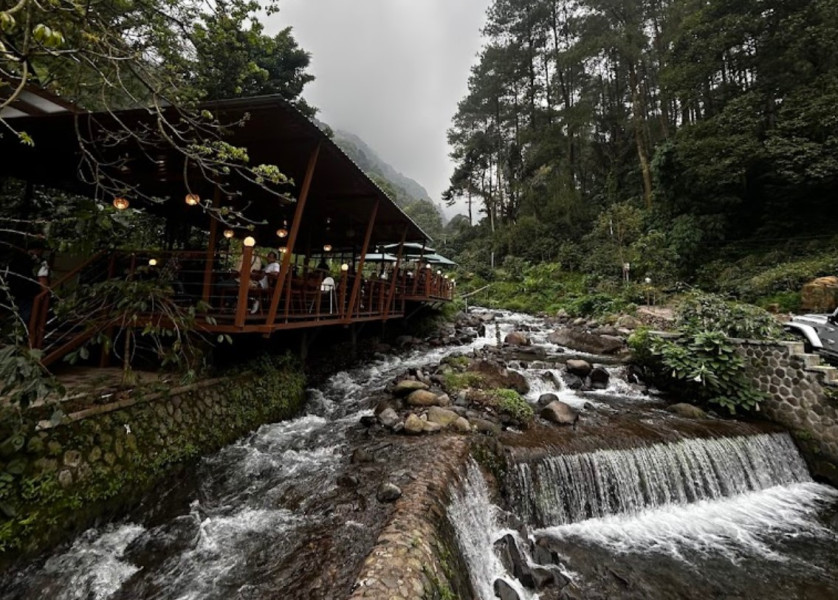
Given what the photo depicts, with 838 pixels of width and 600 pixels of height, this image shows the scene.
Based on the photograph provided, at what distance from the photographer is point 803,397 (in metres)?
6.69

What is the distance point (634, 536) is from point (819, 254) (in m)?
16.9

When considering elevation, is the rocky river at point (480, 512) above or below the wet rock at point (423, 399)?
below

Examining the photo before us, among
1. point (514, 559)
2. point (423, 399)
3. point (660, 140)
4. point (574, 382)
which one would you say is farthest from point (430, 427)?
point (660, 140)

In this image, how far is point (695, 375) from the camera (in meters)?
7.52

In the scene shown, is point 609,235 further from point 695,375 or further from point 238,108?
point 238,108

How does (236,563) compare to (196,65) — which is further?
(196,65)

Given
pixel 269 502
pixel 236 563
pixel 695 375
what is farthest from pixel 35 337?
pixel 695 375

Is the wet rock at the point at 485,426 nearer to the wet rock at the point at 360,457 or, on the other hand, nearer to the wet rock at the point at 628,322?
the wet rock at the point at 360,457

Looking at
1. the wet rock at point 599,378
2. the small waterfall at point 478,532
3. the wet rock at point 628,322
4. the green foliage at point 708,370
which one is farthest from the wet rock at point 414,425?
the wet rock at point 628,322

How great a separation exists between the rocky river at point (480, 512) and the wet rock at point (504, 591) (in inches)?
0.9

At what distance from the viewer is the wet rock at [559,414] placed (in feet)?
22.3

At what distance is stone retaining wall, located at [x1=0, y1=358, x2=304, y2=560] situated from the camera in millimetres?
3391

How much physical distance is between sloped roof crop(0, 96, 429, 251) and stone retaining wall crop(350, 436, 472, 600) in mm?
4099

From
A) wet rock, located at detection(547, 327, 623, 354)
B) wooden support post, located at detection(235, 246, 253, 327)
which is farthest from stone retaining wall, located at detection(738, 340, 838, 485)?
wooden support post, located at detection(235, 246, 253, 327)
